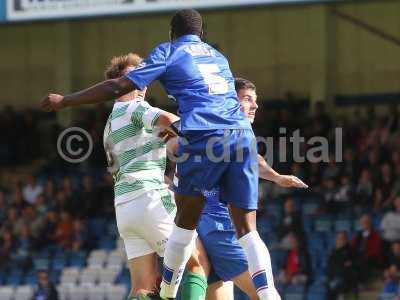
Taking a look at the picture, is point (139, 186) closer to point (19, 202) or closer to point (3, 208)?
point (19, 202)

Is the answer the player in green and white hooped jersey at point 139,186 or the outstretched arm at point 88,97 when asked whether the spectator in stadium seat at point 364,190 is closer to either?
the player in green and white hooped jersey at point 139,186

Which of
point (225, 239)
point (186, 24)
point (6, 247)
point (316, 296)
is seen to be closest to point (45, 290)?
point (6, 247)

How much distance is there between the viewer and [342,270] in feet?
46.4

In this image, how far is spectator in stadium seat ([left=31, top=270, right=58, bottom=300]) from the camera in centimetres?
1570

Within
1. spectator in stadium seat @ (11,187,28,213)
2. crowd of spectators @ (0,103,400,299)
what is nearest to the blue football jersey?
crowd of spectators @ (0,103,400,299)

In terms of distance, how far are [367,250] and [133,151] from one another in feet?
24.1

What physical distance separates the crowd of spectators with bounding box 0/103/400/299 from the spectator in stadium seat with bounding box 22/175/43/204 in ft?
0.05

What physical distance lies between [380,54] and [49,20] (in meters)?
6.42

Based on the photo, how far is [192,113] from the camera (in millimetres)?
→ 6457

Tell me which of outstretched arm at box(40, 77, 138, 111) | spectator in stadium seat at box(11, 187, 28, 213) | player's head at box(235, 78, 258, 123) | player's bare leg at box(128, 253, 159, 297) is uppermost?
outstretched arm at box(40, 77, 138, 111)

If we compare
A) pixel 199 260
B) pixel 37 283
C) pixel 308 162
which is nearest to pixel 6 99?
pixel 37 283

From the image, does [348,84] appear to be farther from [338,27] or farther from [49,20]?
[49,20]

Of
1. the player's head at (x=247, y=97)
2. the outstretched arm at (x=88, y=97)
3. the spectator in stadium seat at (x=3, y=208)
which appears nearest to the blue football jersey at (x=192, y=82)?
the outstretched arm at (x=88, y=97)

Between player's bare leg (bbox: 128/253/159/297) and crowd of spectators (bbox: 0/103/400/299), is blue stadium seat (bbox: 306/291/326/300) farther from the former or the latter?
player's bare leg (bbox: 128/253/159/297)
